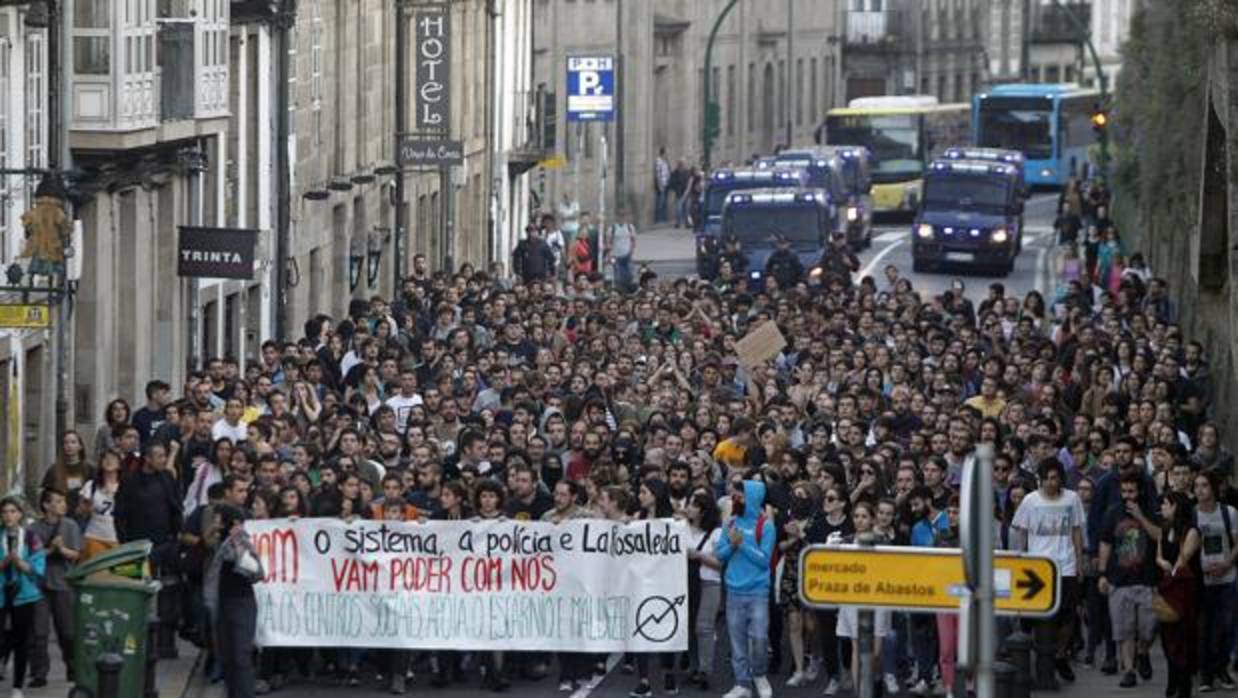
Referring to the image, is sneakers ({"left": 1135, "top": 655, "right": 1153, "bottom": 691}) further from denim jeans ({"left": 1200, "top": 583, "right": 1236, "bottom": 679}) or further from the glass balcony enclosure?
the glass balcony enclosure

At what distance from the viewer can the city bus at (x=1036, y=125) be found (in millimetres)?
85625

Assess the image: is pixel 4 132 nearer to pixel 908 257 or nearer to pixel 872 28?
pixel 908 257

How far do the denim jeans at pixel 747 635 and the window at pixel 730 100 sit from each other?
225 feet

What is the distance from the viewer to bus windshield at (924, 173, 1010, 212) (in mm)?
62219

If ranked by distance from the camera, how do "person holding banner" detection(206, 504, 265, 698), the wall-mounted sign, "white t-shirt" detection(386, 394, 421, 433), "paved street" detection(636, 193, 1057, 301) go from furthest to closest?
1. "paved street" detection(636, 193, 1057, 301)
2. the wall-mounted sign
3. "white t-shirt" detection(386, 394, 421, 433)
4. "person holding banner" detection(206, 504, 265, 698)

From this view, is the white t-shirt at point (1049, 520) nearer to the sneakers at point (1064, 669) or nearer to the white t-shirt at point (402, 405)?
the sneakers at point (1064, 669)

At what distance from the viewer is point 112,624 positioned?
66.9 ft

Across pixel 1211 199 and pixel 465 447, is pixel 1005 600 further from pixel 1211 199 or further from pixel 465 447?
pixel 1211 199

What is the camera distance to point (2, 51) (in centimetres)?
3084

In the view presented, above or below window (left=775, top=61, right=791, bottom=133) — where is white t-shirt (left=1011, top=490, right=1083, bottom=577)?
below

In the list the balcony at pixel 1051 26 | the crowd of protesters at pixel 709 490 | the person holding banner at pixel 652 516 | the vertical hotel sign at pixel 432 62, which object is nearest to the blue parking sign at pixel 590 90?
the vertical hotel sign at pixel 432 62

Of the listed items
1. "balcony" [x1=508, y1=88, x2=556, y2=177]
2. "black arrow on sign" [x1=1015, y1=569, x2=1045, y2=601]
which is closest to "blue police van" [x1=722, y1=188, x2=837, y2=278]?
"balcony" [x1=508, y1=88, x2=556, y2=177]

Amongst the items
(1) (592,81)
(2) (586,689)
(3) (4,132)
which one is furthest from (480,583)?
(1) (592,81)

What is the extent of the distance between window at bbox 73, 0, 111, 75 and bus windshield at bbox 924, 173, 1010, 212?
30476 millimetres
